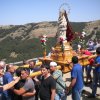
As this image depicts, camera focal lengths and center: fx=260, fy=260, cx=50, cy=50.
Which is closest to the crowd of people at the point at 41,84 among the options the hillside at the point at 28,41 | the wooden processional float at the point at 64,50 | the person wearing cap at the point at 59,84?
the person wearing cap at the point at 59,84

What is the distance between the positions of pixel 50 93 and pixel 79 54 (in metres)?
5.98

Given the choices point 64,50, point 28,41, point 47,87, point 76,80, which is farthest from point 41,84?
point 28,41

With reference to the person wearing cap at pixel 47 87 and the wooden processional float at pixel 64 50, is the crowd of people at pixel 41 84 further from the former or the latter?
the wooden processional float at pixel 64 50

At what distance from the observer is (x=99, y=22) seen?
74438mm

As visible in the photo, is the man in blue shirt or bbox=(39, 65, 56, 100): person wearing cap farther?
the man in blue shirt

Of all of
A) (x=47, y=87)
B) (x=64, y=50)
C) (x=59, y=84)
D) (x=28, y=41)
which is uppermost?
(x=64, y=50)

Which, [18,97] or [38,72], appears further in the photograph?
[38,72]

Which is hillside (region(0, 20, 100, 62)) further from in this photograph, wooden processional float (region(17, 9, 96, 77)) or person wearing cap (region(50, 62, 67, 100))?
person wearing cap (region(50, 62, 67, 100))

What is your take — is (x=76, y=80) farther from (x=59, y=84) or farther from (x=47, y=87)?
(x=47, y=87)

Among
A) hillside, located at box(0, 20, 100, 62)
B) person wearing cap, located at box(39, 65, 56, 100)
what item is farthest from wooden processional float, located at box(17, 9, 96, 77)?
hillside, located at box(0, 20, 100, 62)

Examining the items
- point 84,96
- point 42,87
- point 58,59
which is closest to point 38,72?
point 42,87

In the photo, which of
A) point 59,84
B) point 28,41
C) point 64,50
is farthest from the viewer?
point 28,41

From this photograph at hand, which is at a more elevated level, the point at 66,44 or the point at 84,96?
the point at 66,44

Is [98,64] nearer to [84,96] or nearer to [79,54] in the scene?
[84,96]
